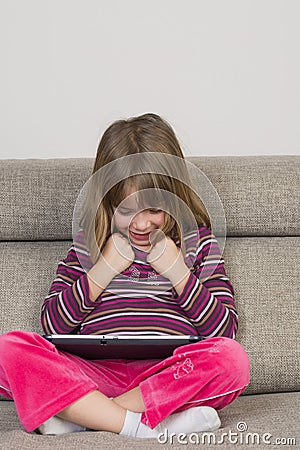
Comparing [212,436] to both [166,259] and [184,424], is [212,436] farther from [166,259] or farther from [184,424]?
[166,259]

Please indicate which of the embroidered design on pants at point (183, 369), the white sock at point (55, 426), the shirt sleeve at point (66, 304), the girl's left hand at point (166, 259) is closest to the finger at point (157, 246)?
the girl's left hand at point (166, 259)

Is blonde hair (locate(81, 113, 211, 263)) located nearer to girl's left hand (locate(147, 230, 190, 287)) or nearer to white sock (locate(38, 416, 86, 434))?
girl's left hand (locate(147, 230, 190, 287))

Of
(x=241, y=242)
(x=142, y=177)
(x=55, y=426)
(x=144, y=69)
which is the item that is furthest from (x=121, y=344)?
Result: (x=144, y=69)

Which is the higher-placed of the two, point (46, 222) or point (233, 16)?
point (233, 16)

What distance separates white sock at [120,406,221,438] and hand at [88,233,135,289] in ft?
1.05

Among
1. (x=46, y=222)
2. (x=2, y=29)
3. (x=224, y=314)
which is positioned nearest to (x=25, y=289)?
(x=46, y=222)

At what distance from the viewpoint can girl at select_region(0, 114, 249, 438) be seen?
145cm

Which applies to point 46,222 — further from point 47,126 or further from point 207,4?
point 207,4

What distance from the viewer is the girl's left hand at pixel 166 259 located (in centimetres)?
164

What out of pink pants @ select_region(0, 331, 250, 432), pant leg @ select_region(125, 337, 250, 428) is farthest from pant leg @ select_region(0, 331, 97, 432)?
pant leg @ select_region(125, 337, 250, 428)

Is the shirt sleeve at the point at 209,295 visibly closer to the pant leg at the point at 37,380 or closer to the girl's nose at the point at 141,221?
the girl's nose at the point at 141,221

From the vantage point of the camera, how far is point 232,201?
6.17 ft

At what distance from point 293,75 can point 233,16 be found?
0.26 metres

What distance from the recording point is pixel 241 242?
1.89 meters
